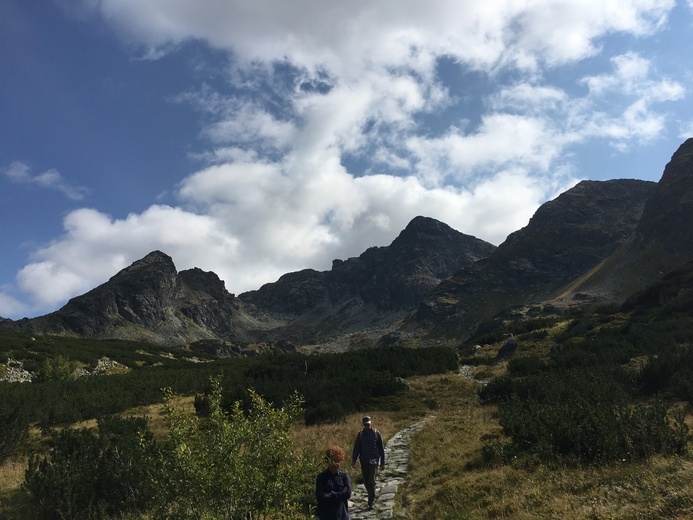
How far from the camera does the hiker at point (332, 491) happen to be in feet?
22.7

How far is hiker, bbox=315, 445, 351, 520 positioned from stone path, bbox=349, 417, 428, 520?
2.95 m

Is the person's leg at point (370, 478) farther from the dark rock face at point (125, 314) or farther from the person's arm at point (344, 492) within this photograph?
the dark rock face at point (125, 314)

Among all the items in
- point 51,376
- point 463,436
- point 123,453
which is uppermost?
point 51,376

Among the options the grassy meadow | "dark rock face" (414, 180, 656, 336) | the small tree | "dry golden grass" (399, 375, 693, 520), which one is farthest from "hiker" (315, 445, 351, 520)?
"dark rock face" (414, 180, 656, 336)

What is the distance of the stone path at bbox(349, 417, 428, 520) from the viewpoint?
9822 millimetres

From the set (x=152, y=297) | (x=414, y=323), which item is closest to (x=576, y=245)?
(x=414, y=323)

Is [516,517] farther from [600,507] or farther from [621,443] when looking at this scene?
[621,443]

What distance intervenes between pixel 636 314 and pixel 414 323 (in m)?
129

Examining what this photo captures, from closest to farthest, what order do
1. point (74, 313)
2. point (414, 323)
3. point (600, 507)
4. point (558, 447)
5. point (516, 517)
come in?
point (600, 507) → point (516, 517) → point (558, 447) → point (74, 313) → point (414, 323)

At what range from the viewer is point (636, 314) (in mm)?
47938

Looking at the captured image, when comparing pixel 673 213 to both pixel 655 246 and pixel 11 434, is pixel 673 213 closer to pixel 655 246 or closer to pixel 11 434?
pixel 655 246

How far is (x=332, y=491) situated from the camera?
699 centimetres

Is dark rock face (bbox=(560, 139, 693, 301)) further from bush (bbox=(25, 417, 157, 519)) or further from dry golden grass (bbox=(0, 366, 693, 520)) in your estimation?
bush (bbox=(25, 417, 157, 519))

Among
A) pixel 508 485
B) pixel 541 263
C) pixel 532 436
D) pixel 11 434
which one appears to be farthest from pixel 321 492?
Answer: pixel 541 263
